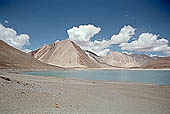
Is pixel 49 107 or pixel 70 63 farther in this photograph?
pixel 70 63

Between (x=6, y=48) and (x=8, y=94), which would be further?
(x=6, y=48)

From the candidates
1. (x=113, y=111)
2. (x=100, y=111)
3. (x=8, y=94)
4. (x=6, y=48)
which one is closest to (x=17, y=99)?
(x=8, y=94)

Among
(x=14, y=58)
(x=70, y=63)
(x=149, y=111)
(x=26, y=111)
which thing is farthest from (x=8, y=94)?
(x=70, y=63)

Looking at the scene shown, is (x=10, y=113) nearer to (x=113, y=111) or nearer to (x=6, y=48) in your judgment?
(x=113, y=111)

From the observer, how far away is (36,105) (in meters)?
7.48

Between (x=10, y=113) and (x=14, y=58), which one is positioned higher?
(x=14, y=58)

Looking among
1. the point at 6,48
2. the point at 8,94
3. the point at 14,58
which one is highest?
the point at 6,48

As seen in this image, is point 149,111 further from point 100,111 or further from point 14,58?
point 14,58

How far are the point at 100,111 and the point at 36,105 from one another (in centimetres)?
331

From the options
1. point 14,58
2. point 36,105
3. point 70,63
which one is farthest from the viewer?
point 70,63

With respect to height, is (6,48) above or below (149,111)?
above

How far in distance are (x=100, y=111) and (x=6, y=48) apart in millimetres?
126503

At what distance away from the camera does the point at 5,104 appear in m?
6.76

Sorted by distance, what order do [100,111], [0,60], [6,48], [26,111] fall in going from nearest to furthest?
[26,111] → [100,111] → [0,60] → [6,48]
